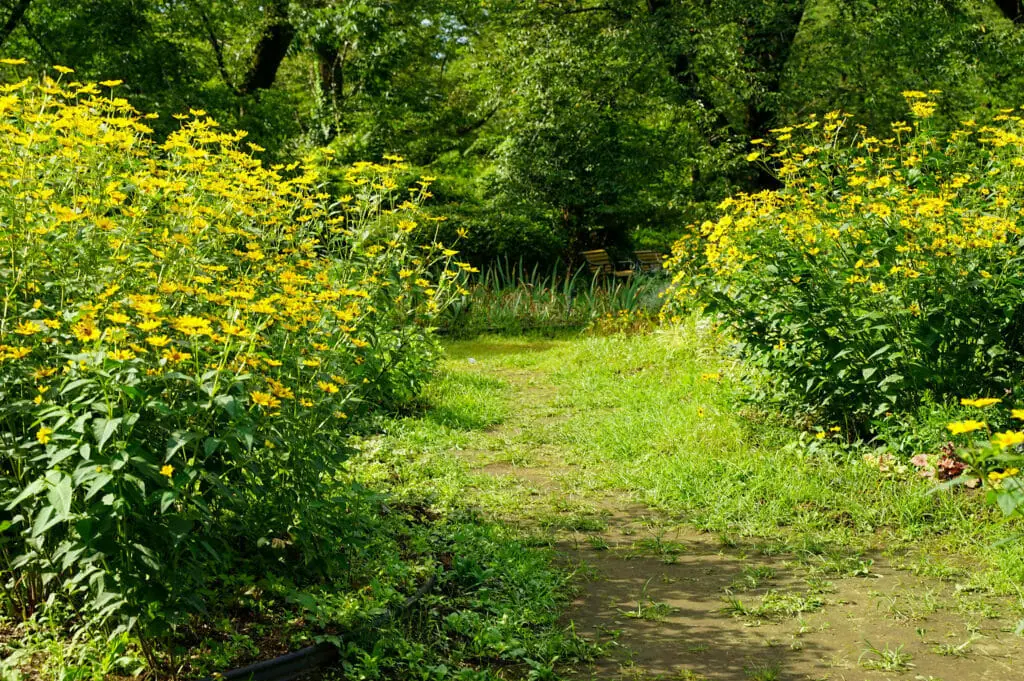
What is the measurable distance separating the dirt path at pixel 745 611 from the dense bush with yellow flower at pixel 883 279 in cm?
116

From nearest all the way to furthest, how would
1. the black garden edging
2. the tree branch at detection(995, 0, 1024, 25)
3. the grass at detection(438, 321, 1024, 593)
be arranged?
the black garden edging
the grass at detection(438, 321, 1024, 593)
the tree branch at detection(995, 0, 1024, 25)

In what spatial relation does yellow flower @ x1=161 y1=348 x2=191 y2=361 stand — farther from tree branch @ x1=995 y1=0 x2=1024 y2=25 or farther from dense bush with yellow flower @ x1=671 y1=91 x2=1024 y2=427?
tree branch @ x1=995 y1=0 x2=1024 y2=25

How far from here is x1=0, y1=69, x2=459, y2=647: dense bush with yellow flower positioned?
224cm

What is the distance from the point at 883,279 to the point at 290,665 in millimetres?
3258

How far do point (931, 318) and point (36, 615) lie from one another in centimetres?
381

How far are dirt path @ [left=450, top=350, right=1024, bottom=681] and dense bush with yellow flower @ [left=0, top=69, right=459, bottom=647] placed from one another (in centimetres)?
112

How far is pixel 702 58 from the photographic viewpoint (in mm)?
11930

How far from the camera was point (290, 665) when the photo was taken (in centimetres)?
266

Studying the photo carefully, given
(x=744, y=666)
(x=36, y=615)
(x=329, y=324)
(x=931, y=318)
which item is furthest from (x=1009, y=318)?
(x=36, y=615)

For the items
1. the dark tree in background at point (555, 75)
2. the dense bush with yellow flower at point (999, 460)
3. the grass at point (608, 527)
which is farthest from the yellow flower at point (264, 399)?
the dark tree in background at point (555, 75)

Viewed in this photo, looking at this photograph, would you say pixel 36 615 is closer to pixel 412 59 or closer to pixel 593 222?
pixel 412 59

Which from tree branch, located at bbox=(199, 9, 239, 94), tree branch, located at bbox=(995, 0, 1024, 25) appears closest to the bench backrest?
tree branch, located at bbox=(199, 9, 239, 94)

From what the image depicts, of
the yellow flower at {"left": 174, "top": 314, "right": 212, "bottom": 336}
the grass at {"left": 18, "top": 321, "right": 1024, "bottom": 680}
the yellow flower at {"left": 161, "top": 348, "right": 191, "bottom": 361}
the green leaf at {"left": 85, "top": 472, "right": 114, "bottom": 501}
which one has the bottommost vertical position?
the grass at {"left": 18, "top": 321, "right": 1024, "bottom": 680}

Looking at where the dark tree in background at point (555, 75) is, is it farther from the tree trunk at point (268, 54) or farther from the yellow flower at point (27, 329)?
the yellow flower at point (27, 329)
